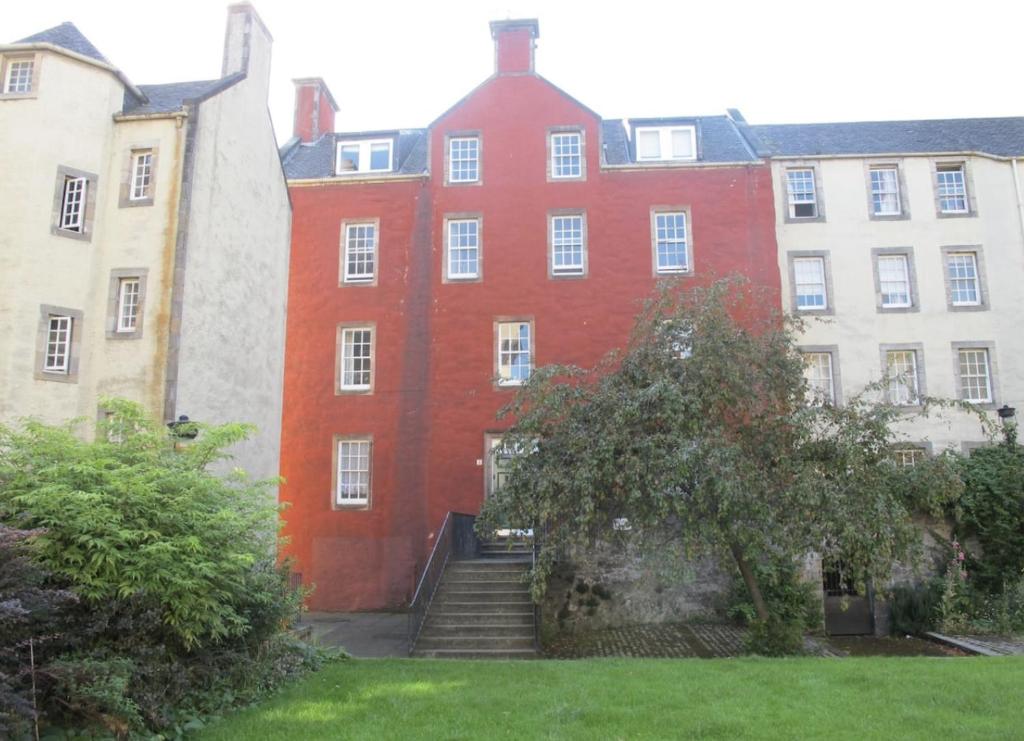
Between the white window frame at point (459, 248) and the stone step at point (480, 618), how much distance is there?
31.9 ft

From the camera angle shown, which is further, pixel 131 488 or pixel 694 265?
pixel 694 265

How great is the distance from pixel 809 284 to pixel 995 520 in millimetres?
7886

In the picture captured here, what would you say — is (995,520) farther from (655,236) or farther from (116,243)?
(116,243)

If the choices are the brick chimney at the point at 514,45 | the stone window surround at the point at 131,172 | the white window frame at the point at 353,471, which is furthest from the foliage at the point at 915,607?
the stone window surround at the point at 131,172

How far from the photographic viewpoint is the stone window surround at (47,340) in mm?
15914

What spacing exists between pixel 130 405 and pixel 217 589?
9.08ft

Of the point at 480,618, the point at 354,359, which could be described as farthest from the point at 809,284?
the point at 480,618

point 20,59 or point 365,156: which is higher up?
point 365,156

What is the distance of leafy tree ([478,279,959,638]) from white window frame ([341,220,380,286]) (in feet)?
33.6

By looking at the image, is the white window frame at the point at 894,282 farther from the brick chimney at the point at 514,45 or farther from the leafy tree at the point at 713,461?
the brick chimney at the point at 514,45

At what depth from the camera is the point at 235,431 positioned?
9.89 metres

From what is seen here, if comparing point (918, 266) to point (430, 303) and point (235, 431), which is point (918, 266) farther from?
point (235, 431)

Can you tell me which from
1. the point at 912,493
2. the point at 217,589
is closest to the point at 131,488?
the point at 217,589

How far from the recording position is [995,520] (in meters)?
16.5
